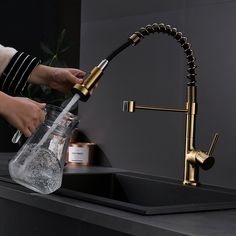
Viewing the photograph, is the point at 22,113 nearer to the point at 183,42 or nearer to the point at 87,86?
the point at 87,86

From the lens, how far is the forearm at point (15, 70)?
5.18 ft

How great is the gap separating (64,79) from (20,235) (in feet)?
1.40

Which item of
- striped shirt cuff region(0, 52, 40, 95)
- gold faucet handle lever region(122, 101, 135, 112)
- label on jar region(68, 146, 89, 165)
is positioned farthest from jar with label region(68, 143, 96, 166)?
striped shirt cuff region(0, 52, 40, 95)

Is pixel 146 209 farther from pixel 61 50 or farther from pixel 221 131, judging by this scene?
pixel 61 50

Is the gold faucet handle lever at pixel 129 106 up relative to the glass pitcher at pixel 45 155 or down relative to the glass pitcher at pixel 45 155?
up

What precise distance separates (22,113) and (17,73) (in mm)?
420

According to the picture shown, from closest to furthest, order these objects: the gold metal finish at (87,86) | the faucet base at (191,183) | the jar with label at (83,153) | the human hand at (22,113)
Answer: the human hand at (22,113), the gold metal finish at (87,86), the faucet base at (191,183), the jar with label at (83,153)

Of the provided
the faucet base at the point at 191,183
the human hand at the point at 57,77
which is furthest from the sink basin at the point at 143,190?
the human hand at the point at 57,77

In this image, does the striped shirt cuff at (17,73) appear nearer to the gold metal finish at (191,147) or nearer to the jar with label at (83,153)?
the gold metal finish at (191,147)

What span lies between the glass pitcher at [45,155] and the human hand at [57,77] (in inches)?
11.2

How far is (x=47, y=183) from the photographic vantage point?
1229mm

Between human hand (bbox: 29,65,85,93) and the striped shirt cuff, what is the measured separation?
0.06 feet

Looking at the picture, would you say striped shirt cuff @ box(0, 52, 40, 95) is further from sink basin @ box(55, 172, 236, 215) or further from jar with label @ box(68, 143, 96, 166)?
jar with label @ box(68, 143, 96, 166)

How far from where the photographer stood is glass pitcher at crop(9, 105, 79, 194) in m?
1.19
